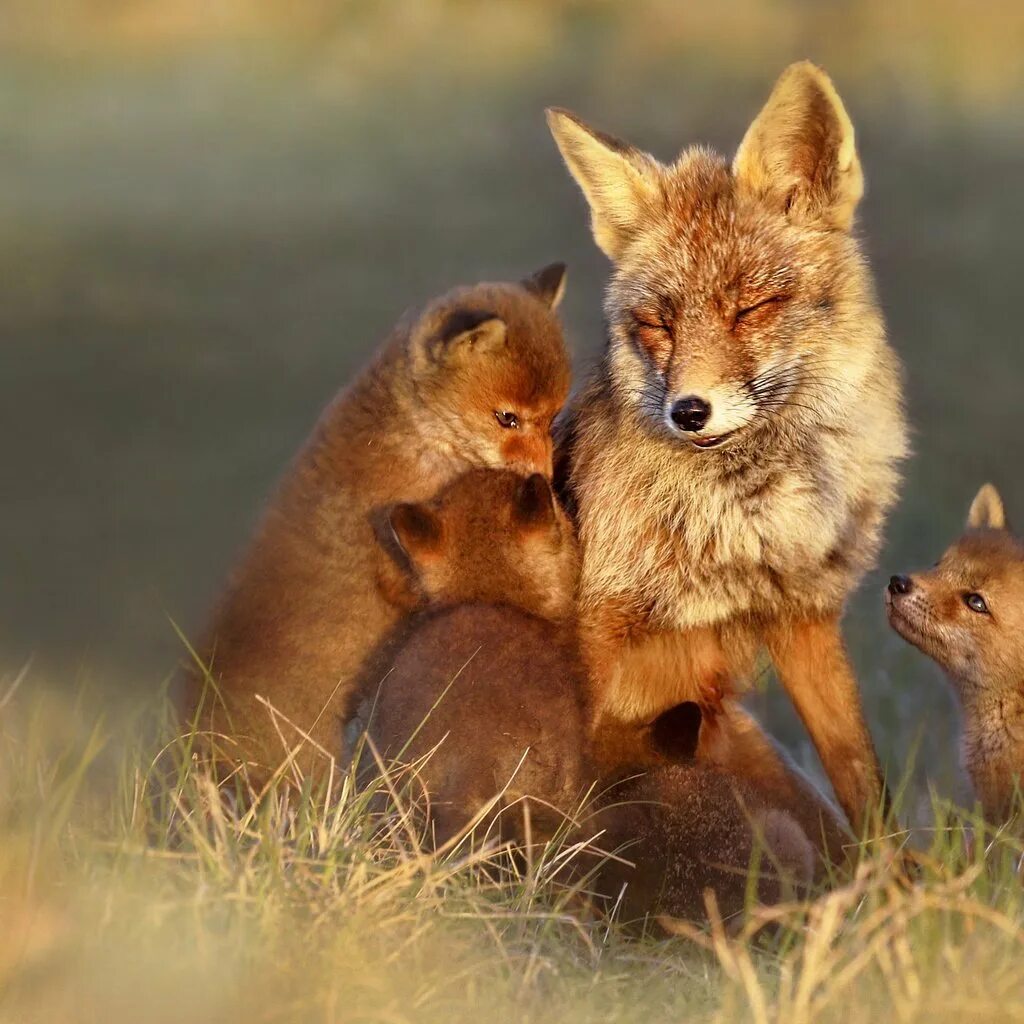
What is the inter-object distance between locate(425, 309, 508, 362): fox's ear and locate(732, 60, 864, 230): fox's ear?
1.12m

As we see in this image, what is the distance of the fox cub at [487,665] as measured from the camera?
4.46 meters

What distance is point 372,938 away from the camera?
3.40m

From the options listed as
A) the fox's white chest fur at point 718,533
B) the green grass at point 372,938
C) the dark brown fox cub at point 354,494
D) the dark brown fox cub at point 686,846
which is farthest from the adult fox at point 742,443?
the green grass at point 372,938

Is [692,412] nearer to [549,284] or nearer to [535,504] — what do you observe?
[535,504]

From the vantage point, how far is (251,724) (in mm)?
5016

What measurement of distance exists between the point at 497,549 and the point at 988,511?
8.27ft

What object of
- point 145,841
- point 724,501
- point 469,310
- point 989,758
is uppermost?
point 469,310

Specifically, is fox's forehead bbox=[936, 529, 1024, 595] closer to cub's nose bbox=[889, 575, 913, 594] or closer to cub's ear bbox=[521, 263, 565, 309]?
cub's nose bbox=[889, 575, 913, 594]

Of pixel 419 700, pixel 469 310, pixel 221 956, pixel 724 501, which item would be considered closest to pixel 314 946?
pixel 221 956

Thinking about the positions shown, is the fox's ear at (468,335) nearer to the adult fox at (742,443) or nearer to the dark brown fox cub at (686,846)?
the adult fox at (742,443)

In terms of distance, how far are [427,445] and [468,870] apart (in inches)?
70.8

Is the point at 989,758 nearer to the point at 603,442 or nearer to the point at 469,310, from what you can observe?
the point at 603,442

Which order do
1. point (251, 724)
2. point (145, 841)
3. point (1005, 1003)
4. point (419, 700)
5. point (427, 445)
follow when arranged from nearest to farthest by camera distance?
point (1005, 1003) < point (145, 841) < point (419, 700) < point (251, 724) < point (427, 445)

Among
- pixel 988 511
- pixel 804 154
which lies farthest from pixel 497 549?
pixel 988 511
